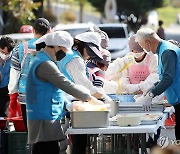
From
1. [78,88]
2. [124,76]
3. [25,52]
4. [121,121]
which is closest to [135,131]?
[121,121]

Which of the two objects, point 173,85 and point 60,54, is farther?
point 173,85

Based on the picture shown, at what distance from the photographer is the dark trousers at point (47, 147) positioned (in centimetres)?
750

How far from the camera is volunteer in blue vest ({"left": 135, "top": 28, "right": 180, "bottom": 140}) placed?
8531 millimetres

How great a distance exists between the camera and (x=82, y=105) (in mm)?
7629

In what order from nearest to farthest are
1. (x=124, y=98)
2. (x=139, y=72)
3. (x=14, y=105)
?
(x=124, y=98), (x=14, y=105), (x=139, y=72)

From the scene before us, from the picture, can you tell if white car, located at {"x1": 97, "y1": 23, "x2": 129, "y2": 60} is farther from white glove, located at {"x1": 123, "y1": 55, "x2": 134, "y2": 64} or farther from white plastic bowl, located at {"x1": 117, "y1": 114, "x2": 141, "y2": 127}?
white plastic bowl, located at {"x1": 117, "y1": 114, "x2": 141, "y2": 127}

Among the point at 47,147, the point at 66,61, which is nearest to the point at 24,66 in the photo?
the point at 66,61

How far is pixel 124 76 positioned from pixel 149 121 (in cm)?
247

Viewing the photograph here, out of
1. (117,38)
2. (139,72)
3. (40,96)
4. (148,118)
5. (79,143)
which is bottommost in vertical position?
(117,38)

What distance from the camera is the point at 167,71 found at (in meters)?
8.53

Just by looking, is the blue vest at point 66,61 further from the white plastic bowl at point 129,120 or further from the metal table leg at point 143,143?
the metal table leg at point 143,143

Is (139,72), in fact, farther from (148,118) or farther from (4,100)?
(4,100)

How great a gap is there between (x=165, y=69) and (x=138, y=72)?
1.77 m

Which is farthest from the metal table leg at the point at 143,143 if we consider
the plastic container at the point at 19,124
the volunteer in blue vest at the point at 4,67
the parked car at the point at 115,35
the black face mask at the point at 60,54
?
the parked car at the point at 115,35
